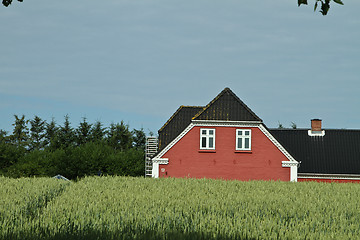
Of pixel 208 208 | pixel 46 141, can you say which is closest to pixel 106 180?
pixel 208 208

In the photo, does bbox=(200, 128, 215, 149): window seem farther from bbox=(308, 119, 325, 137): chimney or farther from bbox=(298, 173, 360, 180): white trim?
bbox=(308, 119, 325, 137): chimney

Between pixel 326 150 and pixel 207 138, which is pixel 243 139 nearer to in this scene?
pixel 207 138

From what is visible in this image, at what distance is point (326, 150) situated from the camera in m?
42.6

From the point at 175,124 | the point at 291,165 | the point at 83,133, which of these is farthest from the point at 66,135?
Result: the point at 291,165

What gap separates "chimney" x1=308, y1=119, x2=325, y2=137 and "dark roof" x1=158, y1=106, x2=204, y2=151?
11932 millimetres

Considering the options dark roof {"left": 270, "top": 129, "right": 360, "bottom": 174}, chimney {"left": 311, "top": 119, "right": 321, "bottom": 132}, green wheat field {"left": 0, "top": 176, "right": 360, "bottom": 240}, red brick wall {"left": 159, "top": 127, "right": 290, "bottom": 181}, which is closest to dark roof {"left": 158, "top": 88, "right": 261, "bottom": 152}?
red brick wall {"left": 159, "top": 127, "right": 290, "bottom": 181}

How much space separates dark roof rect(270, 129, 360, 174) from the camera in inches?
1604

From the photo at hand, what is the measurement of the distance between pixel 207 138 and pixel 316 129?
1391 cm

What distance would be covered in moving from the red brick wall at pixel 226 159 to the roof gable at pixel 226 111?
0.99 metres

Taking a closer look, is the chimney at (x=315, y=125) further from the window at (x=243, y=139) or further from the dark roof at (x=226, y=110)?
the window at (x=243, y=139)

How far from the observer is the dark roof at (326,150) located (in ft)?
134

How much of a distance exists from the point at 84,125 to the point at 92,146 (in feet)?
40.1

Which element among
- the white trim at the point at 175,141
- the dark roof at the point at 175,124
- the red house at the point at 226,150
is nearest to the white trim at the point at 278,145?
the red house at the point at 226,150

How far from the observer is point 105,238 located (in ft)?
28.0
